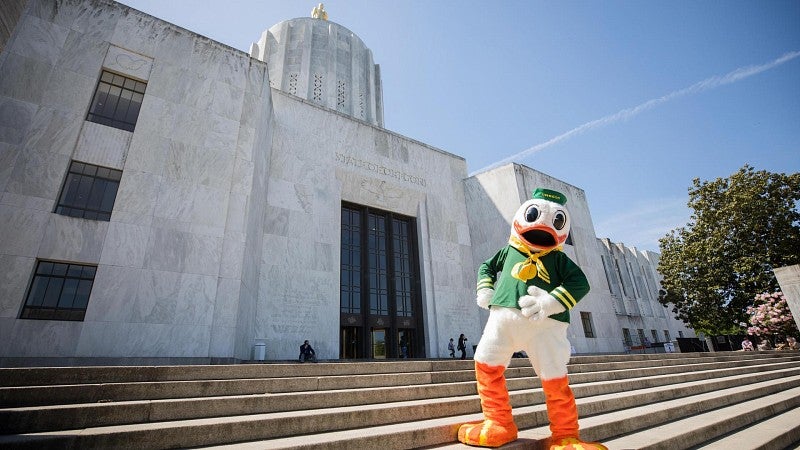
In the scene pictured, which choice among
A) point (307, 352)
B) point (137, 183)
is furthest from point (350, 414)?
point (137, 183)

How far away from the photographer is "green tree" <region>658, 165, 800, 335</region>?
760 inches

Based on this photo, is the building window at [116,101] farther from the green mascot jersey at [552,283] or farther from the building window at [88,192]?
the green mascot jersey at [552,283]

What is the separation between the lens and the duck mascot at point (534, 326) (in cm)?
364

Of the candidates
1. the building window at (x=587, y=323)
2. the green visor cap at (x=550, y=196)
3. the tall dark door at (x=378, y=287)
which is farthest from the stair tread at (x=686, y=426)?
the building window at (x=587, y=323)

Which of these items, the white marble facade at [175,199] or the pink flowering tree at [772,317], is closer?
the white marble facade at [175,199]

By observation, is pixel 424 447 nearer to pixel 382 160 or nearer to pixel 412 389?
pixel 412 389

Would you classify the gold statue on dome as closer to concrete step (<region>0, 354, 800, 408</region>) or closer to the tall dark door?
the tall dark door

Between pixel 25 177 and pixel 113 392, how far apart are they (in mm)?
8383

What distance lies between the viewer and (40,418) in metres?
3.44

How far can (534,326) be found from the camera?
12.8ft

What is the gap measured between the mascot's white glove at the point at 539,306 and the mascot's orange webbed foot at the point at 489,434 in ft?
3.91

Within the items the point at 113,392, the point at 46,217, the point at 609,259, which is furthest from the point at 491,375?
the point at 609,259

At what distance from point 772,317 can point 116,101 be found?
2996 centimetres

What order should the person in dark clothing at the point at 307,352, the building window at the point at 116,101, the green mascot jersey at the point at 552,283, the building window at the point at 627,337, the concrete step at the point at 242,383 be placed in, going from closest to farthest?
the green mascot jersey at the point at 552,283 < the concrete step at the point at 242,383 < the building window at the point at 116,101 < the person in dark clothing at the point at 307,352 < the building window at the point at 627,337
